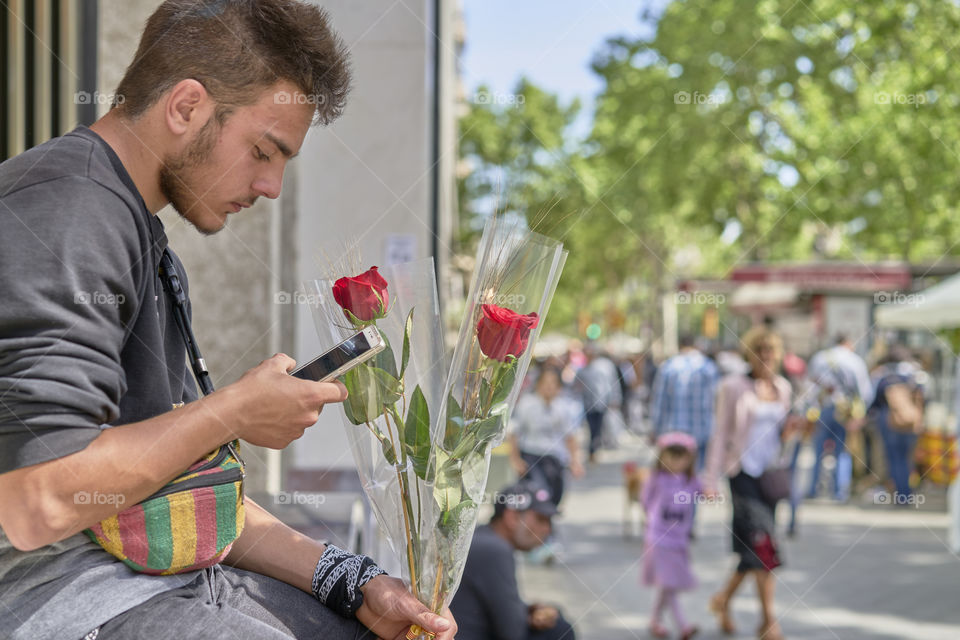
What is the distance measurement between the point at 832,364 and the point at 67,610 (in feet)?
40.1

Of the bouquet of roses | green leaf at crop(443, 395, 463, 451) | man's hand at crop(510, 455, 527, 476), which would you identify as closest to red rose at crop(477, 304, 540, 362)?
the bouquet of roses

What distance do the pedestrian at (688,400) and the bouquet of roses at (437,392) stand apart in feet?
30.8

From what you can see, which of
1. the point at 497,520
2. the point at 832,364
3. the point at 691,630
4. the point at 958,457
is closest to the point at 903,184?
the point at 832,364

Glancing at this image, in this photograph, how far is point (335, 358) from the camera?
1.43 m

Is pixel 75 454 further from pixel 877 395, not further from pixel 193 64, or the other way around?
pixel 877 395

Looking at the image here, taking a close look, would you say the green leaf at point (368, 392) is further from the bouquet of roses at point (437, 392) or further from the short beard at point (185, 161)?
the short beard at point (185, 161)

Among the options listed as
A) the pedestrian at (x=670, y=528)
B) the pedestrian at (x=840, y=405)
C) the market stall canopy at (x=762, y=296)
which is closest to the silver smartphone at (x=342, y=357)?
the pedestrian at (x=670, y=528)

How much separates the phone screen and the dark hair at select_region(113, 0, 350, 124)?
0.38 m

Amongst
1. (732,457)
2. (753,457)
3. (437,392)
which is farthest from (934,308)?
(437,392)

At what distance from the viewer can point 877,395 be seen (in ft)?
39.9

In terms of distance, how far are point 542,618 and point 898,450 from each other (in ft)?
27.8

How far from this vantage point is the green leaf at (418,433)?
1.60 m

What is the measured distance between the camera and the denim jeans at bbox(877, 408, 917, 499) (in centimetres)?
1173

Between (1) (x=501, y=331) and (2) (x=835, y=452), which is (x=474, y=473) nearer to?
(1) (x=501, y=331)
